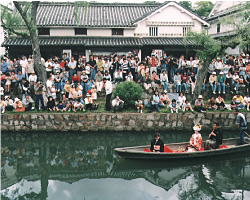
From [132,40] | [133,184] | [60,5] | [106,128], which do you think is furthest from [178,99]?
[60,5]

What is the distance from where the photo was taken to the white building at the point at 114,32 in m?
22.9

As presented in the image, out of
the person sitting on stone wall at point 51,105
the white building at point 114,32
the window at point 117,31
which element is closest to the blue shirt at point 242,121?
the person sitting on stone wall at point 51,105

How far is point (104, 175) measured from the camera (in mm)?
10445

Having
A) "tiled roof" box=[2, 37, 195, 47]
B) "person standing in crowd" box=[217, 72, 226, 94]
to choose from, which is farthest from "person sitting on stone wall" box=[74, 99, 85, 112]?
"person standing in crowd" box=[217, 72, 226, 94]

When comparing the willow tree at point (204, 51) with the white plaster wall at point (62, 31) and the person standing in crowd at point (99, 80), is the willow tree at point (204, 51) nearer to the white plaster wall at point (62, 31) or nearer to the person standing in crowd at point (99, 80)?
the person standing in crowd at point (99, 80)

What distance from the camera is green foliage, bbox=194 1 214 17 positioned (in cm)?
4350

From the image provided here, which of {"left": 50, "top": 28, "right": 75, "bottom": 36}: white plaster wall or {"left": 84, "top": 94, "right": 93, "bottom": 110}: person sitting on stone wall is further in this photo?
{"left": 50, "top": 28, "right": 75, "bottom": 36}: white plaster wall

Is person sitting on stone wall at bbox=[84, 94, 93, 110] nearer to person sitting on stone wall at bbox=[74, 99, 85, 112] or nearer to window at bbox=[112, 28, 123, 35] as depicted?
person sitting on stone wall at bbox=[74, 99, 85, 112]

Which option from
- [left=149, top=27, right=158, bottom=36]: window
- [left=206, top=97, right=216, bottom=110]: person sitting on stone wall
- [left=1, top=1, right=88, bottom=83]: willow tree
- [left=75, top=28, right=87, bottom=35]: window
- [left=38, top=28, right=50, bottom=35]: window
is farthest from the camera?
[left=149, top=27, right=158, bottom=36]: window

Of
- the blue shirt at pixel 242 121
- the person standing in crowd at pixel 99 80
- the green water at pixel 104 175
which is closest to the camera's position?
the green water at pixel 104 175

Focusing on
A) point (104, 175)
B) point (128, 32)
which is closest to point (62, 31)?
point (128, 32)

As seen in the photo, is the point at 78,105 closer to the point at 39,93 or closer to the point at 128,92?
the point at 39,93

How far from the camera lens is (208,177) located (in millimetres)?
10227

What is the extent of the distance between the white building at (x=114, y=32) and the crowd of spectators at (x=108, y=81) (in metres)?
5.21
